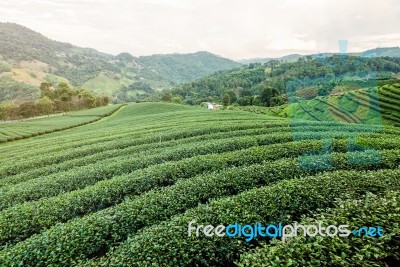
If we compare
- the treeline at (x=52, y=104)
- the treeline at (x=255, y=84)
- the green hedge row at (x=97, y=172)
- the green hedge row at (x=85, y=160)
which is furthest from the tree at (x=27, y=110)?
the green hedge row at (x=97, y=172)

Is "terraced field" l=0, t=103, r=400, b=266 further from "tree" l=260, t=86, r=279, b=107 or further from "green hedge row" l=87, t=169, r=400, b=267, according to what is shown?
"tree" l=260, t=86, r=279, b=107

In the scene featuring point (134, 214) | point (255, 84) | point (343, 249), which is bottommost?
point (134, 214)

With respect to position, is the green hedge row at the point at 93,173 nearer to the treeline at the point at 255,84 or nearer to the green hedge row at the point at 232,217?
the green hedge row at the point at 232,217

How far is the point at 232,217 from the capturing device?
23.0ft

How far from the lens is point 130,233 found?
7.77 m

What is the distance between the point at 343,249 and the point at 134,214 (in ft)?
19.8

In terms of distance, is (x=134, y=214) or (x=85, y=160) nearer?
(x=134, y=214)

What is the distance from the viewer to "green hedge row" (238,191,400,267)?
4.57m

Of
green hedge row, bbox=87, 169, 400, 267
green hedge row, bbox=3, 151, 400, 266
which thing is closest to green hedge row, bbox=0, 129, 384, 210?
green hedge row, bbox=3, 151, 400, 266

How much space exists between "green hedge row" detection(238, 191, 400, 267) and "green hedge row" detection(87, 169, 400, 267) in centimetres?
118

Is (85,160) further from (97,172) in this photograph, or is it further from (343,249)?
(343,249)

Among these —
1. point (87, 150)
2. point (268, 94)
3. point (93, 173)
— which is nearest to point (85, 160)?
point (87, 150)

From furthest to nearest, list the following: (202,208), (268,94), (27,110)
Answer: (268,94) → (27,110) → (202,208)

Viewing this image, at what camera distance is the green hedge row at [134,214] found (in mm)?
6910
